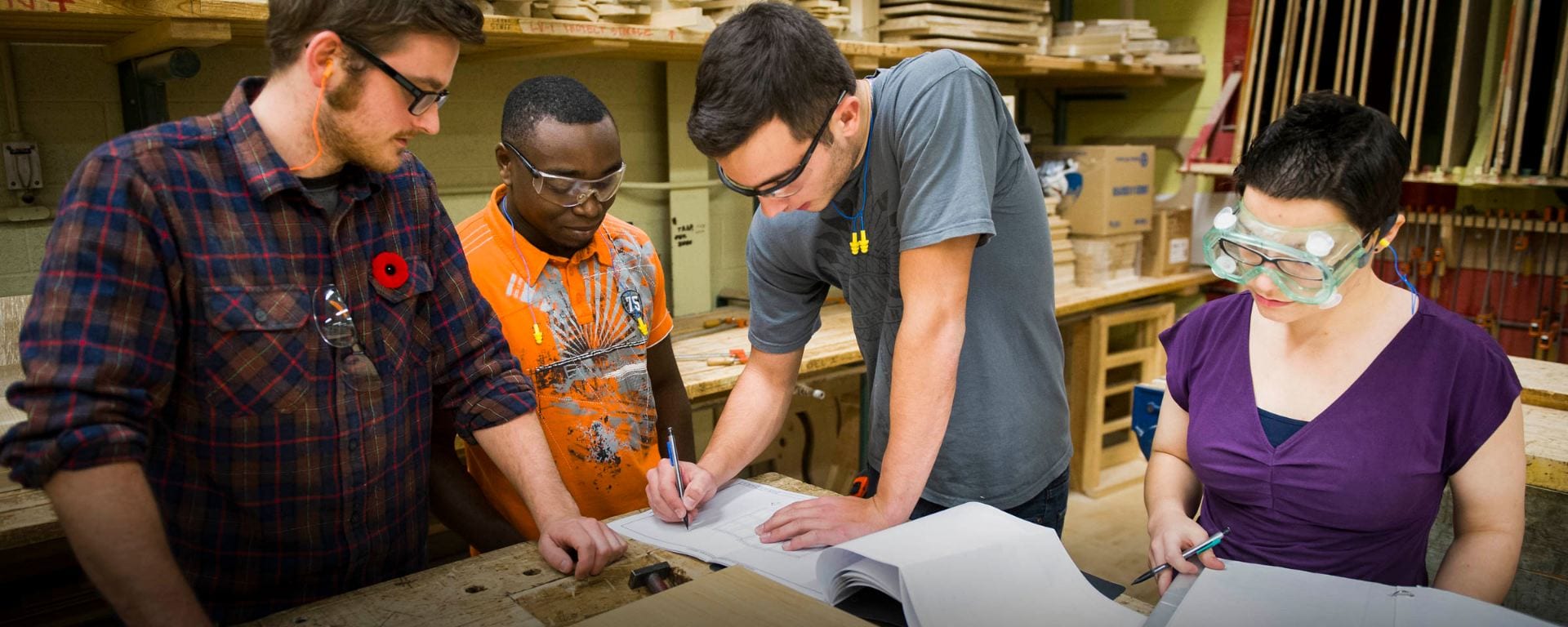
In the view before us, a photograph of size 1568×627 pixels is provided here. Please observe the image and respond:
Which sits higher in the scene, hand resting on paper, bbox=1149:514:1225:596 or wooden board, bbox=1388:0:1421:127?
wooden board, bbox=1388:0:1421:127

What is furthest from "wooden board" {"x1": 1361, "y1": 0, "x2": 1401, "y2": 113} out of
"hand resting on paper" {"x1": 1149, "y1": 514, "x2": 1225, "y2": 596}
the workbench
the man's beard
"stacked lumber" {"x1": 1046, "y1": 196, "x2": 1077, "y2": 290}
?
the man's beard

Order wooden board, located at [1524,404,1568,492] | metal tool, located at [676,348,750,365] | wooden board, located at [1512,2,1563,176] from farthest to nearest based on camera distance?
wooden board, located at [1512,2,1563,176]
metal tool, located at [676,348,750,365]
wooden board, located at [1524,404,1568,492]

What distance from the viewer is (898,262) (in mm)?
1595

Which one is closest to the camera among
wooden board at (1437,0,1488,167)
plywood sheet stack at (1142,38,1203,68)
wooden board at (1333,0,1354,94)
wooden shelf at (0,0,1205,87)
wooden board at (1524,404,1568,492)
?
wooden board at (1524,404,1568,492)

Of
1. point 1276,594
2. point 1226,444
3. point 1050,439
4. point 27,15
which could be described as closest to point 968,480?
point 1050,439

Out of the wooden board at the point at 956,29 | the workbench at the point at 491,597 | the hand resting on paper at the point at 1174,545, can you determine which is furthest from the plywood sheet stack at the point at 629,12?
the hand resting on paper at the point at 1174,545

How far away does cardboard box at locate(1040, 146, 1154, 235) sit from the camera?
459 centimetres

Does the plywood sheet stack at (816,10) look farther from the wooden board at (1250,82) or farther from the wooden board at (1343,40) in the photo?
the wooden board at (1343,40)

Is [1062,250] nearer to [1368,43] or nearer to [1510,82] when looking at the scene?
[1368,43]

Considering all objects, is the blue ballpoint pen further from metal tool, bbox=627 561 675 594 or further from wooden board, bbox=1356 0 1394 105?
wooden board, bbox=1356 0 1394 105

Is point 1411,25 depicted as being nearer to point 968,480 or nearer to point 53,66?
point 968,480

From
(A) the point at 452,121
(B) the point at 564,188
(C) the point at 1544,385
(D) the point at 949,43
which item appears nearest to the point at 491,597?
(B) the point at 564,188

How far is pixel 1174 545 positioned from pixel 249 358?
129 cm

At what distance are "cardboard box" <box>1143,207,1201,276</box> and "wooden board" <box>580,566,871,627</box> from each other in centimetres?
412
